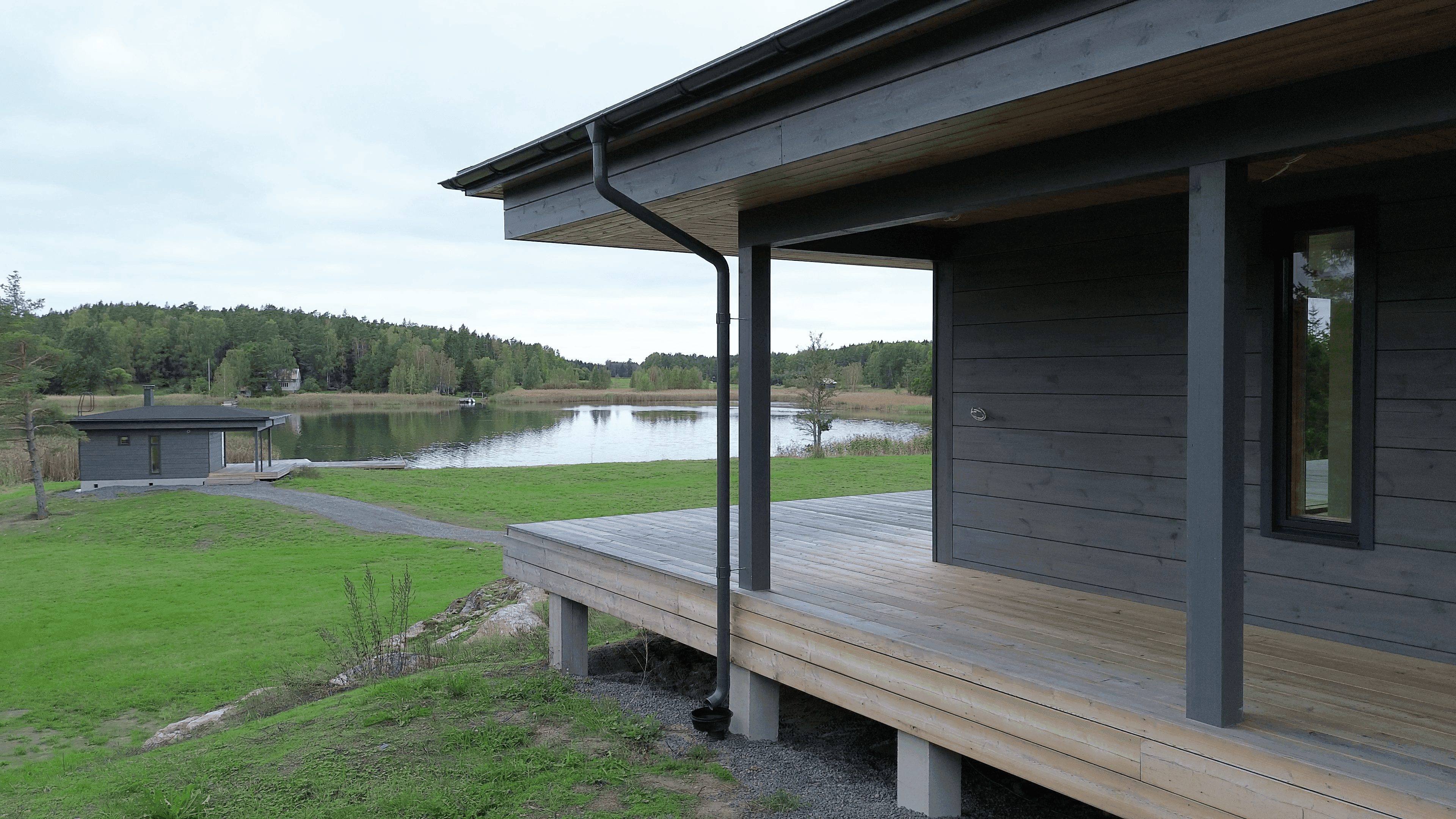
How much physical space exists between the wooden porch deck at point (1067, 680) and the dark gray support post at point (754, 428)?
0.60 feet

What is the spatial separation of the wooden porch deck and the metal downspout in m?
0.10

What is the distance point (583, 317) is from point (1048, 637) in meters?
58.2

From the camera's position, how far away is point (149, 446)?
20.8 metres

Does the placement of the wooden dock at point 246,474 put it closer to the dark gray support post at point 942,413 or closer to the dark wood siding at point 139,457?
the dark wood siding at point 139,457

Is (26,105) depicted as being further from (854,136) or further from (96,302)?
(854,136)

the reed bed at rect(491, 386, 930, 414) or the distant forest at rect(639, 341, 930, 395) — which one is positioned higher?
the distant forest at rect(639, 341, 930, 395)

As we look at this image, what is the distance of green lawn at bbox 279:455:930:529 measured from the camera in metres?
14.5

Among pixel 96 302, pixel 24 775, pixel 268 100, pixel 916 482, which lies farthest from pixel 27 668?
pixel 96 302

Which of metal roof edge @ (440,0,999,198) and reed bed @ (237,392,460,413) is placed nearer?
metal roof edge @ (440,0,999,198)

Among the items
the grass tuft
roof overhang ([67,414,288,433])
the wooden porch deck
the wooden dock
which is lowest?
the wooden dock

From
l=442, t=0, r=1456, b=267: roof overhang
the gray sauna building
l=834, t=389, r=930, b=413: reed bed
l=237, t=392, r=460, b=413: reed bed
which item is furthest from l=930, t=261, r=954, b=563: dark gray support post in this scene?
l=237, t=392, r=460, b=413: reed bed

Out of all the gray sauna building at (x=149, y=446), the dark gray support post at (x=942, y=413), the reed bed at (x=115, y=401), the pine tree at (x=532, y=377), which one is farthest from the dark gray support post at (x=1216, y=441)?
the pine tree at (x=532, y=377)

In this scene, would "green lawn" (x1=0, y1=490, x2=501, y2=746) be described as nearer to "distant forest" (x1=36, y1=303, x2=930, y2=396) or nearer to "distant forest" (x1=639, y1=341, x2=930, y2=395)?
"distant forest" (x1=639, y1=341, x2=930, y2=395)

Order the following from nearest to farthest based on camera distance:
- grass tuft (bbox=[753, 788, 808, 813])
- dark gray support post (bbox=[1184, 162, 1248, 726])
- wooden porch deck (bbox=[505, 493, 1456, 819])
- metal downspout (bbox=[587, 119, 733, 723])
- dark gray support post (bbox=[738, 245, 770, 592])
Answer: wooden porch deck (bbox=[505, 493, 1456, 819]), dark gray support post (bbox=[1184, 162, 1248, 726]), grass tuft (bbox=[753, 788, 808, 813]), metal downspout (bbox=[587, 119, 733, 723]), dark gray support post (bbox=[738, 245, 770, 592])
